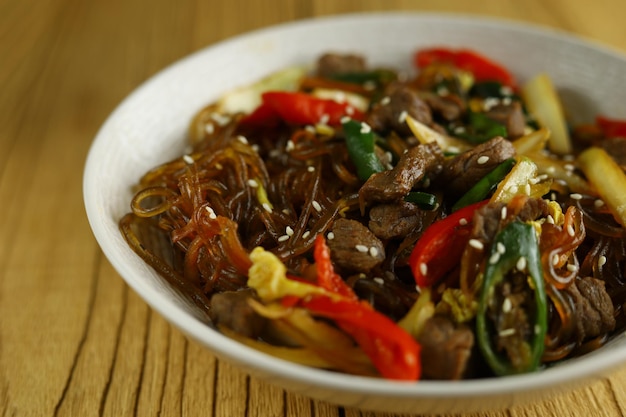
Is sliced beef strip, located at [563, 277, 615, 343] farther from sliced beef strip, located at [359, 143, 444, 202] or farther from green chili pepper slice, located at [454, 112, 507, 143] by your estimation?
green chili pepper slice, located at [454, 112, 507, 143]

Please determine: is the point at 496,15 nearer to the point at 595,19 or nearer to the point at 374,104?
the point at 595,19

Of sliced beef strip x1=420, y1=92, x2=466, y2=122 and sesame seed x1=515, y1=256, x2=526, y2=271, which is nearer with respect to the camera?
sesame seed x1=515, y1=256, x2=526, y2=271

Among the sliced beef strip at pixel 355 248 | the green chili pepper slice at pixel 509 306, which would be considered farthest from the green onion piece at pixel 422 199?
the green chili pepper slice at pixel 509 306

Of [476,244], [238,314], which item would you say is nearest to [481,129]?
[476,244]

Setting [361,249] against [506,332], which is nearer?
[506,332]

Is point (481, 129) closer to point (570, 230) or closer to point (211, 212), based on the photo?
point (570, 230)

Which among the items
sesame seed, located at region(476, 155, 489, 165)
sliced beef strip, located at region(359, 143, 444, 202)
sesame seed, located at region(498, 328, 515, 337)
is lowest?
sesame seed, located at region(498, 328, 515, 337)

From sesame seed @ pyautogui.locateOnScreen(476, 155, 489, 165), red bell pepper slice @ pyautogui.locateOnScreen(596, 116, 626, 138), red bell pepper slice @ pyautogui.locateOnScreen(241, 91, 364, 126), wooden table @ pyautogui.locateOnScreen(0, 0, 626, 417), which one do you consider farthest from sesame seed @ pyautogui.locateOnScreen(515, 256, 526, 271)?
red bell pepper slice @ pyautogui.locateOnScreen(596, 116, 626, 138)
